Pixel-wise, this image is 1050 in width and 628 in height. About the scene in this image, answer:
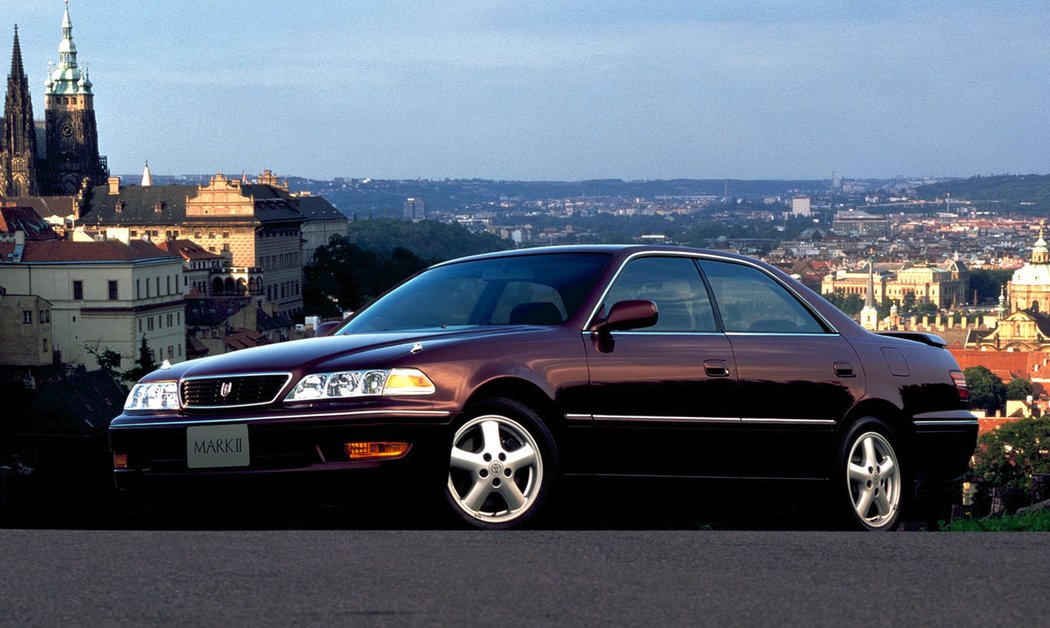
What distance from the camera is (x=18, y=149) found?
634 ft

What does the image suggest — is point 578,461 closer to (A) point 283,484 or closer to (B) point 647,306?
(B) point 647,306

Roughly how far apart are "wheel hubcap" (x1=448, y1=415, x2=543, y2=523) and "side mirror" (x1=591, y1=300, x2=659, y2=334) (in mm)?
696

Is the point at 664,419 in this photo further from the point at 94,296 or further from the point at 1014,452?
the point at 94,296

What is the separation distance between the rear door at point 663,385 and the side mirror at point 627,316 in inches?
2.6

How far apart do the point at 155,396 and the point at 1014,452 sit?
7293 cm

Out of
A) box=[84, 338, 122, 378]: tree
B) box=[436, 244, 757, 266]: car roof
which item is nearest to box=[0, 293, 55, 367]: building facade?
box=[84, 338, 122, 378]: tree

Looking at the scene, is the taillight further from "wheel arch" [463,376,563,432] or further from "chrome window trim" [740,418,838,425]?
"wheel arch" [463,376,563,432]

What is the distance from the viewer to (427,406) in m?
8.25

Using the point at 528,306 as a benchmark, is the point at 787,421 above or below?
below

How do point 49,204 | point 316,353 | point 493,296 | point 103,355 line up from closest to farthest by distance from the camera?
point 316,353, point 493,296, point 103,355, point 49,204

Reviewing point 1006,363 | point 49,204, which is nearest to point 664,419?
point 49,204

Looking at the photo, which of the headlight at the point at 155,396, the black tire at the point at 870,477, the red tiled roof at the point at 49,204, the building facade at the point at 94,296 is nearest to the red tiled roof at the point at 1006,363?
the red tiled roof at the point at 49,204

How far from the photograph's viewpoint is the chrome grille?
27.3 ft
